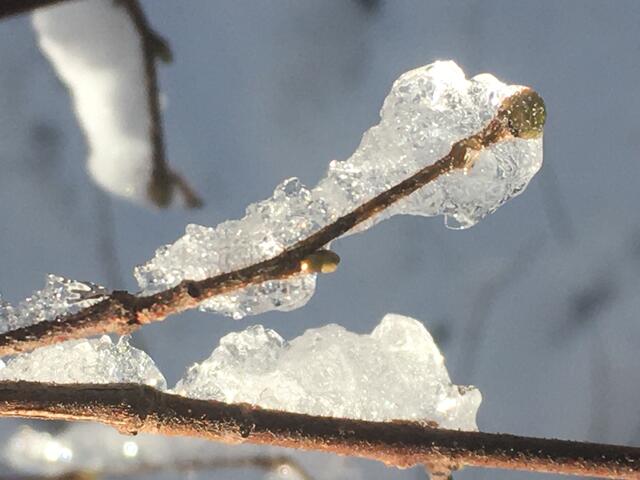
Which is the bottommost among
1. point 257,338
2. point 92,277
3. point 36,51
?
point 257,338

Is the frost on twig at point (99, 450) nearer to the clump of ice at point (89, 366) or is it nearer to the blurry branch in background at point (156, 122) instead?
the blurry branch in background at point (156, 122)

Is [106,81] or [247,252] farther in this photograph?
[106,81]

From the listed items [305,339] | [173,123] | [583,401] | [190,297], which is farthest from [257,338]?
[583,401]

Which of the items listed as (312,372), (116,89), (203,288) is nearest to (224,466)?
(312,372)

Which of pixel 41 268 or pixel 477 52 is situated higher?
pixel 477 52

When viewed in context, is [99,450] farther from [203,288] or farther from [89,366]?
[203,288]

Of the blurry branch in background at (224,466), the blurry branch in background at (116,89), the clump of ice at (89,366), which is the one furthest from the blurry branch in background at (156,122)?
the clump of ice at (89,366)

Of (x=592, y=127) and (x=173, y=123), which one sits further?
(x=592, y=127)

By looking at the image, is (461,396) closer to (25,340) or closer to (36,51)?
(25,340)
